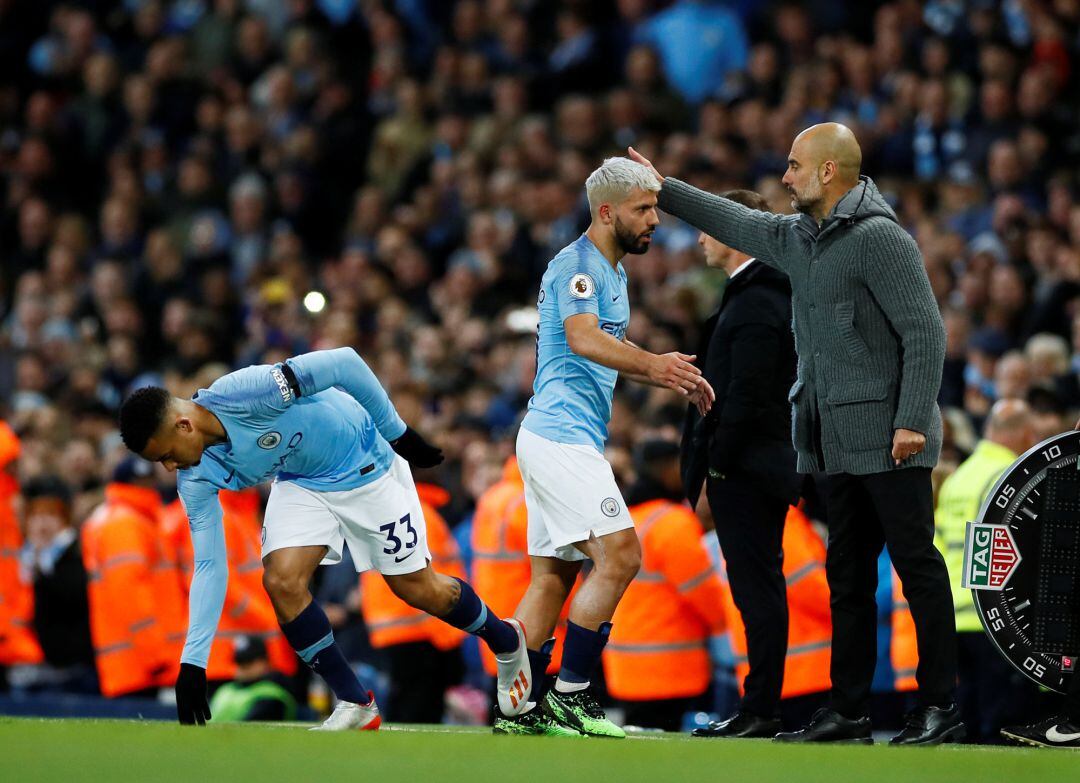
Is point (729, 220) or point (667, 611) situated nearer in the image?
point (729, 220)

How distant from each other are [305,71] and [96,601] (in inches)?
340

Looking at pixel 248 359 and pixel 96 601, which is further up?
pixel 248 359

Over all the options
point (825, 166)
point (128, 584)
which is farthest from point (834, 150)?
point (128, 584)

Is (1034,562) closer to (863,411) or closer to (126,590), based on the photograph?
(863,411)

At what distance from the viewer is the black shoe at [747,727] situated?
24.9 ft

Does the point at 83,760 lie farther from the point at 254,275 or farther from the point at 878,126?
the point at 254,275

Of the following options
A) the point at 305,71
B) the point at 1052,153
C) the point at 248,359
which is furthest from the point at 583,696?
the point at 305,71

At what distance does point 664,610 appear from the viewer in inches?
375

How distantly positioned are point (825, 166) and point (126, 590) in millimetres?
6229

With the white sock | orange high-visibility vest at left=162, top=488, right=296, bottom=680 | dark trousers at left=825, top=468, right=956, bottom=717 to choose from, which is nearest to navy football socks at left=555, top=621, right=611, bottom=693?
the white sock

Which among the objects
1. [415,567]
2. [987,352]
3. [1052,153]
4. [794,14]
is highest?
[794,14]

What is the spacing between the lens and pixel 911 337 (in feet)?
22.3

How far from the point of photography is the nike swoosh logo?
6.98m

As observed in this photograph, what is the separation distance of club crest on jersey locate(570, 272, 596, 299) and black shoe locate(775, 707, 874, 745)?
1.85m
